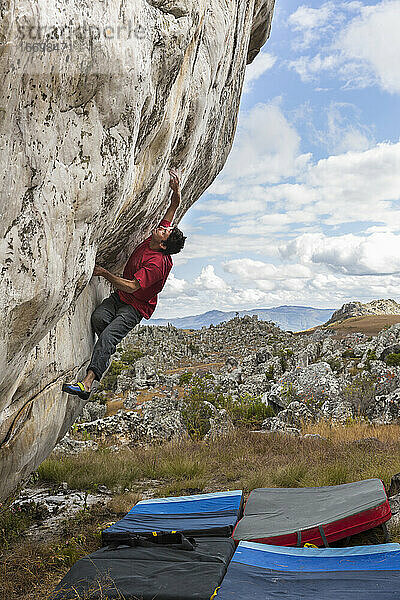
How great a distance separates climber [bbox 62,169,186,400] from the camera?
187 inches

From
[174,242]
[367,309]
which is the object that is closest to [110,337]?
[174,242]

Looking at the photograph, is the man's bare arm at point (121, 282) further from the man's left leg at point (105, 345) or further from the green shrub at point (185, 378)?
the green shrub at point (185, 378)

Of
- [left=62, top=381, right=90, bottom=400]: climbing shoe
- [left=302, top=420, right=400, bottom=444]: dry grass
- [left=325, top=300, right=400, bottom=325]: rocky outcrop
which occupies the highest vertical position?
[left=325, top=300, right=400, bottom=325]: rocky outcrop

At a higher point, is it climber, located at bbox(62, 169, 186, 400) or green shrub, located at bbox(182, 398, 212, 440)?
climber, located at bbox(62, 169, 186, 400)

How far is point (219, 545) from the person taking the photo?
15.4ft

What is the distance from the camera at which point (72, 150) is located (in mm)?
3328

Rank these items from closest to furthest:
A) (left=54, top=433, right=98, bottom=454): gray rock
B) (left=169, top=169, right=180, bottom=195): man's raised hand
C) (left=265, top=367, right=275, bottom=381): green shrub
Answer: (left=169, top=169, right=180, bottom=195): man's raised hand, (left=54, top=433, right=98, bottom=454): gray rock, (left=265, top=367, right=275, bottom=381): green shrub

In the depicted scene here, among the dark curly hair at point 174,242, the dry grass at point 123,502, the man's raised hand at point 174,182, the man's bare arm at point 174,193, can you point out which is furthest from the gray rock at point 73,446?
the man's raised hand at point 174,182

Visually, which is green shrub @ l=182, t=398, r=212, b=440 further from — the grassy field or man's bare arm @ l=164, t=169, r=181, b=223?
man's bare arm @ l=164, t=169, r=181, b=223

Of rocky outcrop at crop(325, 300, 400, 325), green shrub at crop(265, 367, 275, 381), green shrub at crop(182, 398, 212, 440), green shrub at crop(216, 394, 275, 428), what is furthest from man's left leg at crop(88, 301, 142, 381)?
rocky outcrop at crop(325, 300, 400, 325)

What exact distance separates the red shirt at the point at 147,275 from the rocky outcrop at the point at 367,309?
70042mm

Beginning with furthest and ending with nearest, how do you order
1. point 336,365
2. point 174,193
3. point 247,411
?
point 336,365 < point 247,411 < point 174,193

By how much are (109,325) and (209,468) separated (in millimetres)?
4979

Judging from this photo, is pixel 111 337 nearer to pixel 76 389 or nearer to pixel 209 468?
pixel 76 389
